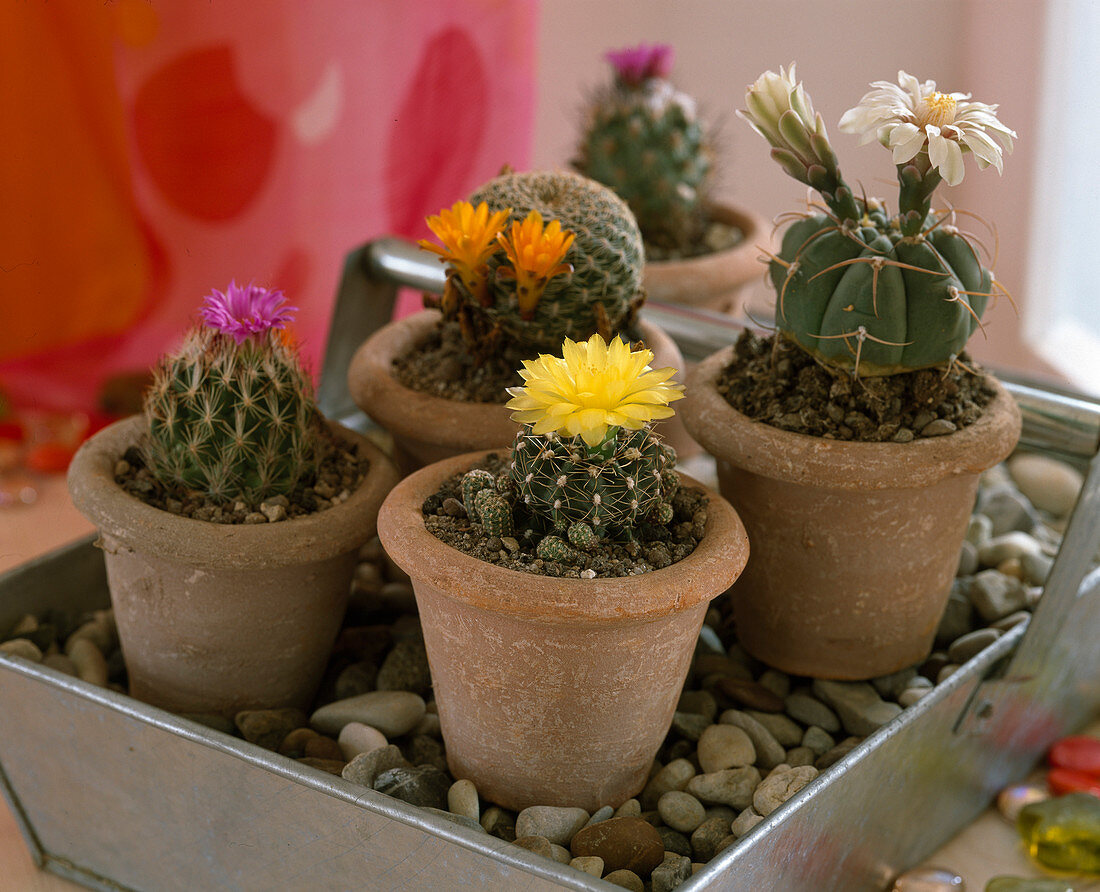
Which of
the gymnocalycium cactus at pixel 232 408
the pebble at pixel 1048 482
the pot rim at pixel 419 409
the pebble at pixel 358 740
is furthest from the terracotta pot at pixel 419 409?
the pebble at pixel 1048 482

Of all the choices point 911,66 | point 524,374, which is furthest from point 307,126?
point 524,374

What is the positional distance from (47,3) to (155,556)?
49 cm

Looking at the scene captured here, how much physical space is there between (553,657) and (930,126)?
0.41 metres

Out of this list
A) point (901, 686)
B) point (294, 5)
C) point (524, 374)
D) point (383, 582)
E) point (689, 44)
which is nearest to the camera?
point (524, 374)

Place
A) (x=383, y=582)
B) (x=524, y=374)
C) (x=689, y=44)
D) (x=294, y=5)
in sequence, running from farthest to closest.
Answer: (x=689, y=44) < (x=294, y=5) < (x=383, y=582) < (x=524, y=374)

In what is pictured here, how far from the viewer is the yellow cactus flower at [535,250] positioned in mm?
852

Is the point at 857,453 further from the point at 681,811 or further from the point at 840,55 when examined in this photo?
the point at 840,55

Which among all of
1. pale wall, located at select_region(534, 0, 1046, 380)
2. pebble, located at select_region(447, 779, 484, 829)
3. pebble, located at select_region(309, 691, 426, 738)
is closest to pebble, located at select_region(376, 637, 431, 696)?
pebble, located at select_region(309, 691, 426, 738)

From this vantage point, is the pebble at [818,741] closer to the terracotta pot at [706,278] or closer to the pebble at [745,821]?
the pebble at [745,821]

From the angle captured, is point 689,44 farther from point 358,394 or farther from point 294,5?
point 358,394

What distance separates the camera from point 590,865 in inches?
27.0

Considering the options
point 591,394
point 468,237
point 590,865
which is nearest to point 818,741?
point 590,865

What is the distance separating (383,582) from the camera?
108cm

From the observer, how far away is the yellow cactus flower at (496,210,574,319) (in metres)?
0.85
